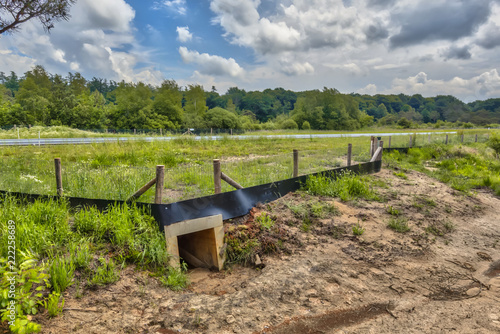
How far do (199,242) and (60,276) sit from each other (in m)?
2.79

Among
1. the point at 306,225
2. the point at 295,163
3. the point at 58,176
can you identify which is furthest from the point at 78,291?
the point at 295,163

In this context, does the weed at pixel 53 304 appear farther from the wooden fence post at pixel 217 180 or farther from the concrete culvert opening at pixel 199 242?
the wooden fence post at pixel 217 180

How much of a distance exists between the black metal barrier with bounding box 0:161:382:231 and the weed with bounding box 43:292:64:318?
6.53ft

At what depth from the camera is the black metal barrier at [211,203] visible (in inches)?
223

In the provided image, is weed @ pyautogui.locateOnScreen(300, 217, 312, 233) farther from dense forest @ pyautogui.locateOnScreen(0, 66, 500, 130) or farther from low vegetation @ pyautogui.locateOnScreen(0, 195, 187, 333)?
dense forest @ pyautogui.locateOnScreen(0, 66, 500, 130)

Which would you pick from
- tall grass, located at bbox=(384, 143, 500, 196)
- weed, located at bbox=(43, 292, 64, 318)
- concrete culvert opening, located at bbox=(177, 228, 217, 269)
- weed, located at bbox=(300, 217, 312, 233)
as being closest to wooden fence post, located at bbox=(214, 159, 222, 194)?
concrete culvert opening, located at bbox=(177, 228, 217, 269)

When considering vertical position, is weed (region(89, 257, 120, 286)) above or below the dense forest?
below

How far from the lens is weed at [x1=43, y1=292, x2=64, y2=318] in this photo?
12.1 ft

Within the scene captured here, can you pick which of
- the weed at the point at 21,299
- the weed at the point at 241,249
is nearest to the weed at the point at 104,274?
the weed at the point at 21,299

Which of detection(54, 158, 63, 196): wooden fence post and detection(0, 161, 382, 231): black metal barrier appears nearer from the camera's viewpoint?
detection(0, 161, 382, 231): black metal barrier

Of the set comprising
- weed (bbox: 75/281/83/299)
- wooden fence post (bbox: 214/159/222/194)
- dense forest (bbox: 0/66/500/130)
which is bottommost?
weed (bbox: 75/281/83/299)

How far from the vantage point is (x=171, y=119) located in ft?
Answer: 173

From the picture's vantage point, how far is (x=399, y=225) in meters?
7.11

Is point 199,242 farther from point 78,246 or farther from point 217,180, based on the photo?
point 78,246
